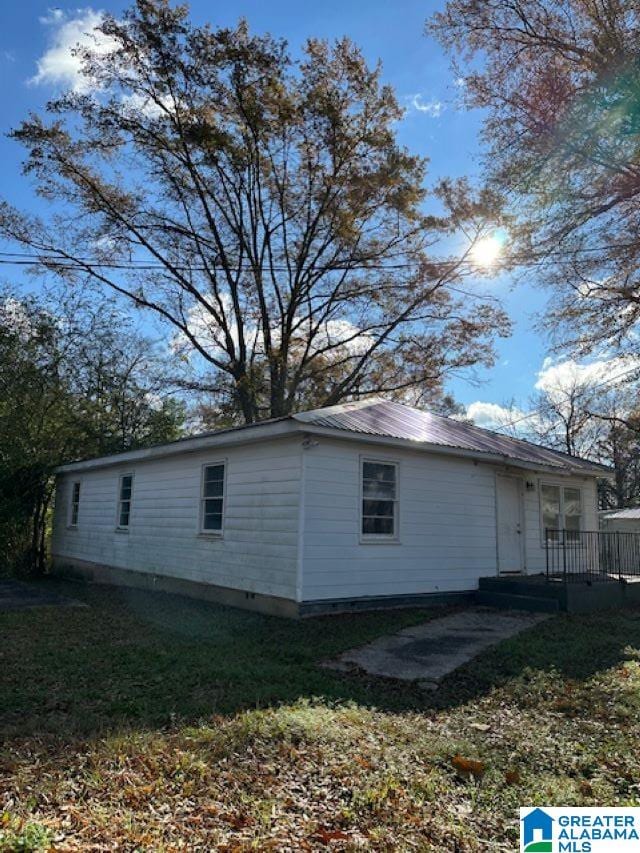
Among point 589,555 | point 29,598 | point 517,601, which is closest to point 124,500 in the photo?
point 29,598

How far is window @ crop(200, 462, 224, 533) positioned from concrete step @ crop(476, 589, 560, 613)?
5071 millimetres

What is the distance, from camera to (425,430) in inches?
452

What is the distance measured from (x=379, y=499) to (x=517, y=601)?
3.21 m

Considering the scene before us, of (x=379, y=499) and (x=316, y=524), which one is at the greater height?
(x=379, y=499)

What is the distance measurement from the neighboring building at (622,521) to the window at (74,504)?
21.1 m

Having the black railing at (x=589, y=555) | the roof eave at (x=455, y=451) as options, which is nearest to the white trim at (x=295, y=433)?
the roof eave at (x=455, y=451)

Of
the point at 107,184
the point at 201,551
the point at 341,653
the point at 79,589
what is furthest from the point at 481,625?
the point at 107,184

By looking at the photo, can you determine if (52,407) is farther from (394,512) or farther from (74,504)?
(394,512)

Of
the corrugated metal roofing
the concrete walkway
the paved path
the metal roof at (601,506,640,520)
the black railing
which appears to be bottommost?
the paved path

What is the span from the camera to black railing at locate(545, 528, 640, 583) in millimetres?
12444

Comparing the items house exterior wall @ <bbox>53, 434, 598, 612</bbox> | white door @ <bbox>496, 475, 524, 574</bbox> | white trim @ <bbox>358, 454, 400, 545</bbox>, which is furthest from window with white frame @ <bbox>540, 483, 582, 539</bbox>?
white trim @ <bbox>358, 454, 400, 545</bbox>

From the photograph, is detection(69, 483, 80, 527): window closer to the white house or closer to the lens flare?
the white house

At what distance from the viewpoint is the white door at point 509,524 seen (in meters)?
12.2

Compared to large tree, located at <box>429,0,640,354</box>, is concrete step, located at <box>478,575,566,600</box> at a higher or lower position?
lower
